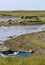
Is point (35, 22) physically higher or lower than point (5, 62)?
lower

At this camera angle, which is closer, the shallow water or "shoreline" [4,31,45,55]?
"shoreline" [4,31,45,55]

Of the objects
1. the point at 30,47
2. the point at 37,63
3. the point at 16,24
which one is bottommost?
the point at 16,24

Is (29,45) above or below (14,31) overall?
above

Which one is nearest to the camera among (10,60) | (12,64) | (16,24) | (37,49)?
(12,64)

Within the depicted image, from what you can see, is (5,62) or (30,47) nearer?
(5,62)

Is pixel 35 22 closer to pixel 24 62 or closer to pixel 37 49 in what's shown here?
pixel 37 49

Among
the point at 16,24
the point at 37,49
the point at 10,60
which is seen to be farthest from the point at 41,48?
the point at 16,24

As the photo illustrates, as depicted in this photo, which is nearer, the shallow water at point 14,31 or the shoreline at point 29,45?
the shoreline at point 29,45

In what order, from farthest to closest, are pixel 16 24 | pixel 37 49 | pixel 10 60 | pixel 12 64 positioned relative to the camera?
pixel 16 24, pixel 37 49, pixel 10 60, pixel 12 64

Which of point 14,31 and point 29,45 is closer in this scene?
point 29,45

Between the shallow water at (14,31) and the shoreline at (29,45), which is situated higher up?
the shoreline at (29,45)

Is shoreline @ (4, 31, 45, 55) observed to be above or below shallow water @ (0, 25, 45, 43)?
above
